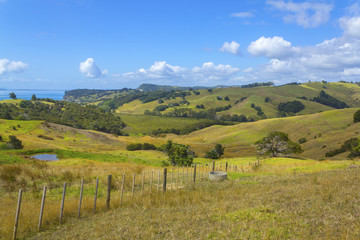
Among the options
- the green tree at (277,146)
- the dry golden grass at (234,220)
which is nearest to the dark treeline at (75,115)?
the green tree at (277,146)

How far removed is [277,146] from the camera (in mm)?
53938

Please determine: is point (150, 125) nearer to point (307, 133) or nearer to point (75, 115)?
point (75, 115)

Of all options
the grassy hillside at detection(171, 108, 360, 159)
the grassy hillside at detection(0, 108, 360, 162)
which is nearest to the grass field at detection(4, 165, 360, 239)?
the grassy hillside at detection(0, 108, 360, 162)

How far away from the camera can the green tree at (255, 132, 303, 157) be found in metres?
53.0

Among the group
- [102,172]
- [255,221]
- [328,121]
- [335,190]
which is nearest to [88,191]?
[102,172]

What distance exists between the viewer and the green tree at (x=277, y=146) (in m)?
53.0

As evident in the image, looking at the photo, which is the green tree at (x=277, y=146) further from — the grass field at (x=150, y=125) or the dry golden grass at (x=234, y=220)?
the grass field at (x=150, y=125)

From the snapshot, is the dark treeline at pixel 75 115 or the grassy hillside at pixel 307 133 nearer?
the grassy hillside at pixel 307 133

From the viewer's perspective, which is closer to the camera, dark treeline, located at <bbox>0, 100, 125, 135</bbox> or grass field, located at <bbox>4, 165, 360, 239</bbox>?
grass field, located at <bbox>4, 165, 360, 239</bbox>

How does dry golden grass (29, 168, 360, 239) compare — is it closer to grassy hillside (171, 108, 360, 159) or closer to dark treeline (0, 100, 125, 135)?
grassy hillside (171, 108, 360, 159)

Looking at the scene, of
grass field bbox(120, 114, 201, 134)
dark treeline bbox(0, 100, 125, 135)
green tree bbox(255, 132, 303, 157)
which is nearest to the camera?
green tree bbox(255, 132, 303, 157)

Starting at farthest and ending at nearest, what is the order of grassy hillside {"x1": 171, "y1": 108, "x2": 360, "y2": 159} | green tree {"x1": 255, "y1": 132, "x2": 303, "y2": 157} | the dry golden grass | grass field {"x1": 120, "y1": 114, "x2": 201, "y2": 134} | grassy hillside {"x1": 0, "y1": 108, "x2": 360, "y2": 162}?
1. grass field {"x1": 120, "y1": 114, "x2": 201, "y2": 134}
2. grassy hillside {"x1": 0, "y1": 108, "x2": 360, "y2": 162}
3. grassy hillside {"x1": 171, "y1": 108, "x2": 360, "y2": 159}
4. green tree {"x1": 255, "y1": 132, "x2": 303, "y2": 157}
5. the dry golden grass

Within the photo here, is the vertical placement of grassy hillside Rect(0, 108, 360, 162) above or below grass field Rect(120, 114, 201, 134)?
above

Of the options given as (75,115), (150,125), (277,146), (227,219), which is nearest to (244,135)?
(277,146)
